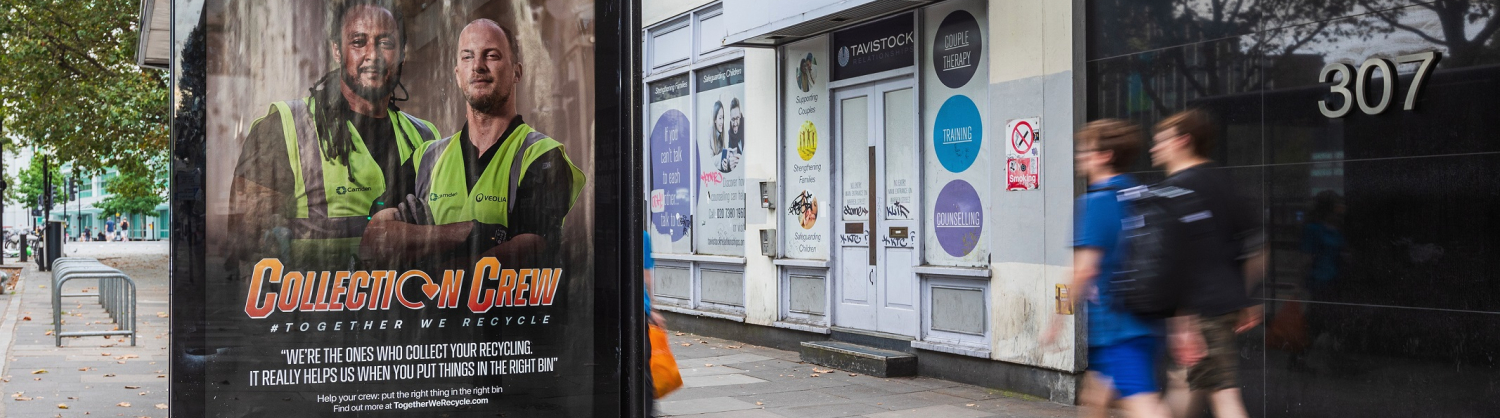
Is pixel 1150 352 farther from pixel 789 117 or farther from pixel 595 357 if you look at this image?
pixel 789 117

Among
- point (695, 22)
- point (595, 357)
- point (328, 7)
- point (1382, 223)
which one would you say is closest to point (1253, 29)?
point (1382, 223)

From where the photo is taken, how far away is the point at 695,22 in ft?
42.9

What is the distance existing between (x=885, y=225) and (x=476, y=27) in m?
6.47

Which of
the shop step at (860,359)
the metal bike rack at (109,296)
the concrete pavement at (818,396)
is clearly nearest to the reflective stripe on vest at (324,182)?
the concrete pavement at (818,396)

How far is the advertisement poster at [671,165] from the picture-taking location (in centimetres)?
1349

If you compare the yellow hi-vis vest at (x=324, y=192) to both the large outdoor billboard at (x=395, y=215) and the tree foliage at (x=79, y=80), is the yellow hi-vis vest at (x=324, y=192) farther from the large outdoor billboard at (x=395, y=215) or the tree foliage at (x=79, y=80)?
the tree foliage at (x=79, y=80)

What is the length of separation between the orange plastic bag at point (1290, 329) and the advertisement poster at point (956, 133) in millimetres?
2437

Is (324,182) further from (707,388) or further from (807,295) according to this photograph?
(807,295)

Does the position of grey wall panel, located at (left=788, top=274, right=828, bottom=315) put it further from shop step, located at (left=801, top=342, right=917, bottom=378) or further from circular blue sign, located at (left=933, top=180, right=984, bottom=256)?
circular blue sign, located at (left=933, top=180, right=984, bottom=256)

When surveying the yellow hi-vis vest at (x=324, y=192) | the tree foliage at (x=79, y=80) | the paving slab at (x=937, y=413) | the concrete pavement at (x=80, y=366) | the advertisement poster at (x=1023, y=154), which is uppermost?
the tree foliage at (x=79, y=80)

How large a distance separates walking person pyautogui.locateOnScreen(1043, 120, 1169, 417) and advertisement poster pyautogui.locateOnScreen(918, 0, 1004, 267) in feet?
11.6

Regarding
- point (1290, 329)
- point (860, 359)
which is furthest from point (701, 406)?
point (1290, 329)

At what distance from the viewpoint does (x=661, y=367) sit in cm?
516

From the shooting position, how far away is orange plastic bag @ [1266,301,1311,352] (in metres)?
6.71
